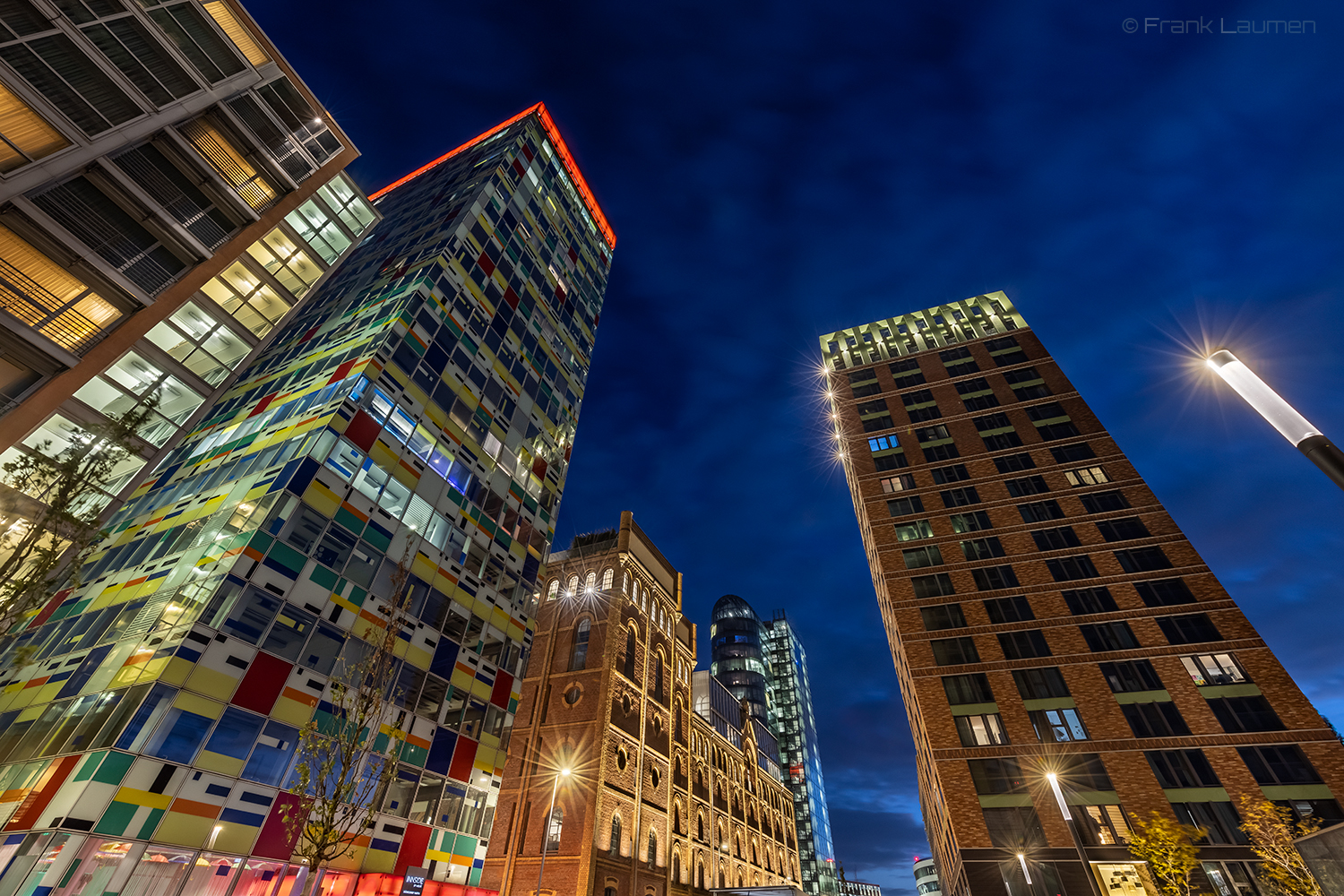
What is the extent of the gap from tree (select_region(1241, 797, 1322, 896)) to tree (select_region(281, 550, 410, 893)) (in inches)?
1748

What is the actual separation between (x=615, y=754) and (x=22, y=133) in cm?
4344

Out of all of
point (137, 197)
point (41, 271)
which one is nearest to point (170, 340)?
point (137, 197)

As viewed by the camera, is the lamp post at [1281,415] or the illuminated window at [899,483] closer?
the lamp post at [1281,415]

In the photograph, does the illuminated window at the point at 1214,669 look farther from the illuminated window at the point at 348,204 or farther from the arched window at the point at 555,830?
the illuminated window at the point at 348,204

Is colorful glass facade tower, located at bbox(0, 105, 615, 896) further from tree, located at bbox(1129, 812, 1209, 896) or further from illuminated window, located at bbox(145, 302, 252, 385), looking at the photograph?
tree, located at bbox(1129, 812, 1209, 896)

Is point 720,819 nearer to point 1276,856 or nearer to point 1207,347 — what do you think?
point 1276,856

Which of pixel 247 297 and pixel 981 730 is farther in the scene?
pixel 981 730

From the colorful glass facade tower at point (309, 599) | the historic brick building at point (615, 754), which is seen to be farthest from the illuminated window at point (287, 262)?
the historic brick building at point (615, 754)

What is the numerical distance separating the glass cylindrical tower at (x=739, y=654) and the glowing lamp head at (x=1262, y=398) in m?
118

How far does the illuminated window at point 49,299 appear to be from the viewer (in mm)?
15695

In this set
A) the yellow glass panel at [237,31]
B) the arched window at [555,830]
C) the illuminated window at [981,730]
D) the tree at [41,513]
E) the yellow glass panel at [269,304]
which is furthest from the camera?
the illuminated window at [981,730]

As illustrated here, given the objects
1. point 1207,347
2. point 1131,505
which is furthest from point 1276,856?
point 1207,347

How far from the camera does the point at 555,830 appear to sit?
38.8m

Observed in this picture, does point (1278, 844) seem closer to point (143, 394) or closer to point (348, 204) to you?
point (143, 394)
